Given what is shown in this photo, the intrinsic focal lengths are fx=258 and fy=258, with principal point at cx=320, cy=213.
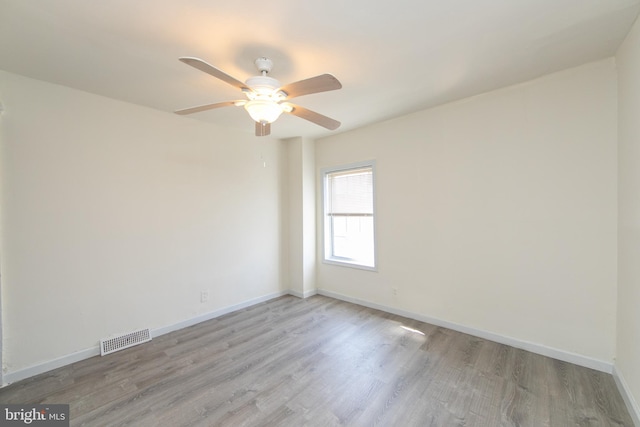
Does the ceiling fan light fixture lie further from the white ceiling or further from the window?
the window

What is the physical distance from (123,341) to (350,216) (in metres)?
3.08

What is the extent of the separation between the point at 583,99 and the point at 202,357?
4087 millimetres

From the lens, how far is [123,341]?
263 centimetres

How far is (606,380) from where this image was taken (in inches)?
79.3

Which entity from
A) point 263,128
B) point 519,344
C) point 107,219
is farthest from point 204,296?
point 519,344

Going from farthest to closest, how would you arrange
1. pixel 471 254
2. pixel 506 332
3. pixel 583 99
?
pixel 471 254
pixel 506 332
pixel 583 99

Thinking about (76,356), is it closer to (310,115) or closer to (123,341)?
(123,341)

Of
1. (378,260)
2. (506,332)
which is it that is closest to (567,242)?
(506,332)

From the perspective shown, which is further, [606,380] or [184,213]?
[184,213]

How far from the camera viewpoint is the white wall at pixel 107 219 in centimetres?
215

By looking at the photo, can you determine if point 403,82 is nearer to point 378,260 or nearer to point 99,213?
point 378,260

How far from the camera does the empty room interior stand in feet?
5.54

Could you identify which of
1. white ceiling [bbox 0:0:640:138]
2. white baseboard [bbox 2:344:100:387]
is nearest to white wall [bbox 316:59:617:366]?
white ceiling [bbox 0:0:640:138]

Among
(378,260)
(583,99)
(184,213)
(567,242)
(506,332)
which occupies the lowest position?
(506,332)
